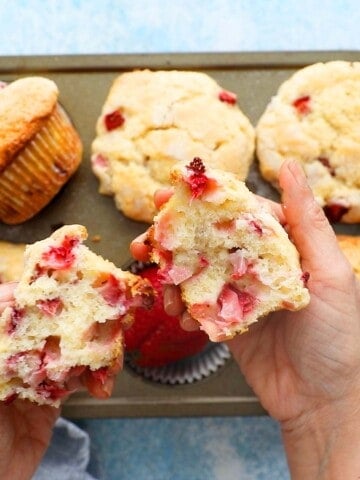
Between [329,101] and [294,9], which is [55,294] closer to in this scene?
[329,101]

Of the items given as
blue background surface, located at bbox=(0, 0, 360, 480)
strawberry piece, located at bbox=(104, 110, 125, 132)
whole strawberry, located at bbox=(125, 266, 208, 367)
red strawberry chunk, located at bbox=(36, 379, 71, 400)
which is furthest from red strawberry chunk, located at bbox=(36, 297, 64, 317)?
blue background surface, located at bbox=(0, 0, 360, 480)

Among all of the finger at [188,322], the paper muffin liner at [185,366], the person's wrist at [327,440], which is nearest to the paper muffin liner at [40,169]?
the paper muffin liner at [185,366]

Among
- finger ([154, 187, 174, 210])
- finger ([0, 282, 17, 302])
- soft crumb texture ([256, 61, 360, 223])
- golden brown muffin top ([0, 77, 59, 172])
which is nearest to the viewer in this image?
finger ([0, 282, 17, 302])

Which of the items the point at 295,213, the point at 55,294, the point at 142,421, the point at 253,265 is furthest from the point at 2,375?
the point at 142,421

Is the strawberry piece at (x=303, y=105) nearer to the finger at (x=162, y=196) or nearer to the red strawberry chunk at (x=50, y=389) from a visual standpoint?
the finger at (x=162, y=196)

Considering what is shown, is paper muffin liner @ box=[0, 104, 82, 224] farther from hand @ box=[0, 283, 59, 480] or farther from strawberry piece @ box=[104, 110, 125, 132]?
hand @ box=[0, 283, 59, 480]
